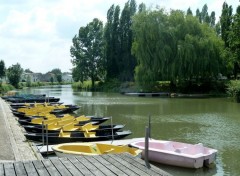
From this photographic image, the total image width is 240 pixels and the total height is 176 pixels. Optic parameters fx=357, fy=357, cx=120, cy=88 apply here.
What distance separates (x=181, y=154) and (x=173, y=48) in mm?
31910

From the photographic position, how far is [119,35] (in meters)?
61.5

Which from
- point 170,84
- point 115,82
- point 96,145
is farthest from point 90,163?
point 115,82

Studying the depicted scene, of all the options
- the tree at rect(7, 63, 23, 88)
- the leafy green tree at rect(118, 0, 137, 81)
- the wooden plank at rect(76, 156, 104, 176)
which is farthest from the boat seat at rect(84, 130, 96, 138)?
the tree at rect(7, 63, 23, 88)

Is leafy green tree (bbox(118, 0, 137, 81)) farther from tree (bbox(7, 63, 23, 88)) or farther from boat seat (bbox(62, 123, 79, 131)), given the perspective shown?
boat seat (bbox(62, 123, 79, 131))

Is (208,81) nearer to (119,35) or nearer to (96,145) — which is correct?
(119,35)

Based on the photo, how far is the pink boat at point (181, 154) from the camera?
1032 cm

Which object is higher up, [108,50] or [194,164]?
[108,50]

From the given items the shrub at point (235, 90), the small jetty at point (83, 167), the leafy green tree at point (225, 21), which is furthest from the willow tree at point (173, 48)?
the small jetty at point (83, 167)

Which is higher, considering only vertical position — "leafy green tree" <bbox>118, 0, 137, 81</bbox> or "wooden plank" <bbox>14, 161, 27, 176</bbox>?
"leafy green tree" <bbox>118, 0, 137, 81</bbox>

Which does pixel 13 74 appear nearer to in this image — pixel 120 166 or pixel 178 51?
pixel 178 51

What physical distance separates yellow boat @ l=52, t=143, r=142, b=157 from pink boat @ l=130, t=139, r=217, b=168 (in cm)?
100

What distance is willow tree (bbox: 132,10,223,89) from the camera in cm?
4097

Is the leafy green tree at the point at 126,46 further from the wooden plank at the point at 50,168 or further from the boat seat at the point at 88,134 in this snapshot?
the wooden plank at the point at 50,168

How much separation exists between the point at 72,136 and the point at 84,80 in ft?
190
